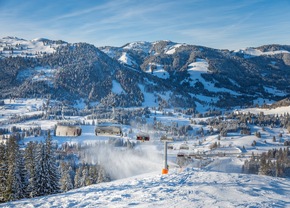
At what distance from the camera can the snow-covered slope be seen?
837 inches

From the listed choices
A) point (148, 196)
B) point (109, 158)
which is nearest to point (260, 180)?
point (148, 196)

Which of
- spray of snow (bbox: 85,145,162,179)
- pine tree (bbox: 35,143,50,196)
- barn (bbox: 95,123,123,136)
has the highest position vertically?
barn (bbox: 95,123,123,136)

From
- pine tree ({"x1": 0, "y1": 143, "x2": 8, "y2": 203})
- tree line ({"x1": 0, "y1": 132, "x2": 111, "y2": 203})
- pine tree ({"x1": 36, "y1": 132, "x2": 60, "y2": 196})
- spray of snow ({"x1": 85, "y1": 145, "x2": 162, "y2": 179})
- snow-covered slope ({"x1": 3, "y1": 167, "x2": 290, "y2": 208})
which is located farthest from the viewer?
spray of snow ({"x1": 85, "y1": 145, "x2": 162, "y2": 179})

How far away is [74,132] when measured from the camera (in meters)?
30.8

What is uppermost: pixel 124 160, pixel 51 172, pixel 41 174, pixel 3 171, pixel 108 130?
pixel 108 130

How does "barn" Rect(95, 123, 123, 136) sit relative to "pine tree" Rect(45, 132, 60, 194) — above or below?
above

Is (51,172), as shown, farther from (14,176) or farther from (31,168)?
(14,176)

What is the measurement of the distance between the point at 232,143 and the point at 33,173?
577 ft

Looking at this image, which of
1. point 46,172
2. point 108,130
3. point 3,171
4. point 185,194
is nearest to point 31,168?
point 46,172

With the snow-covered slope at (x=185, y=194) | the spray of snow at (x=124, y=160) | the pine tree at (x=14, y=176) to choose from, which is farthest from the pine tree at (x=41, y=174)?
the spray of snow at (x=124, y=160)

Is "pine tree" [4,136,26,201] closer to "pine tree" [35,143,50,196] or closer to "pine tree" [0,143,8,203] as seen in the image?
"pine tree" [0,143,8,203]

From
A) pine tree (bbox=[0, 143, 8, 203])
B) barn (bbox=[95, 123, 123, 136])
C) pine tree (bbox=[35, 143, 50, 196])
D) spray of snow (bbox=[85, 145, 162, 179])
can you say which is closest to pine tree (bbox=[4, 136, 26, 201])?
pine tree (bbox=[0, 143, 8, 203])

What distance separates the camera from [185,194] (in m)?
23.1

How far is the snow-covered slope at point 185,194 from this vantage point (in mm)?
21250
